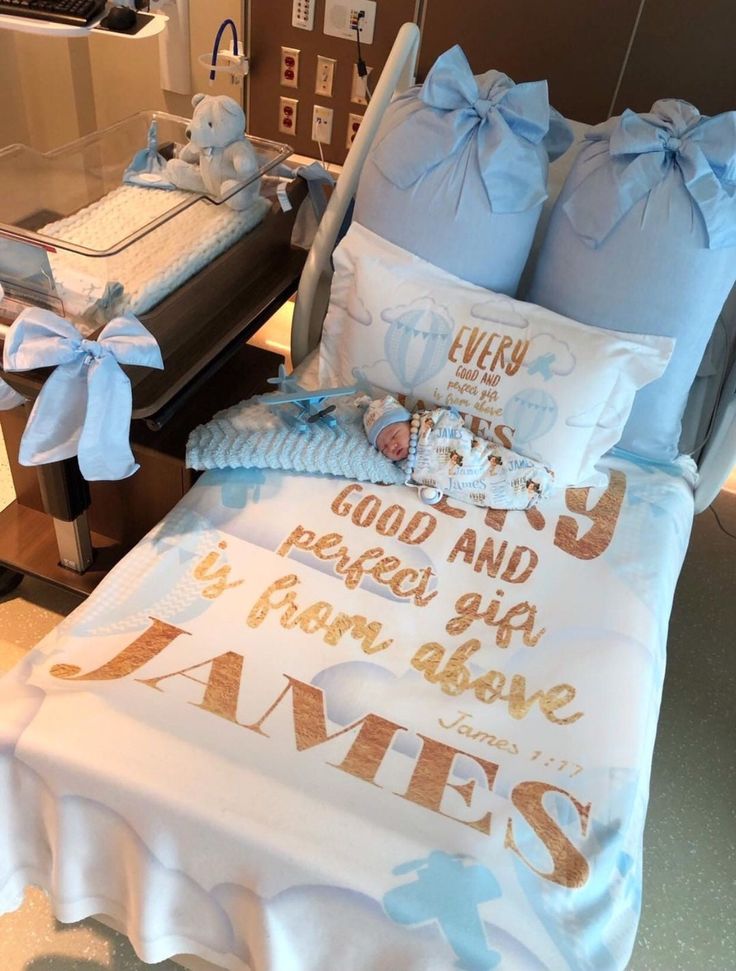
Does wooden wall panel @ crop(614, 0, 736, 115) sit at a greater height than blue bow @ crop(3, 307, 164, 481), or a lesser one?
greater

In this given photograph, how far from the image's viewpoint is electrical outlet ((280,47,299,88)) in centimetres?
190

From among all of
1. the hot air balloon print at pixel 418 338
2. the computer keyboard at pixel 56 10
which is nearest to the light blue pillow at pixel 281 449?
the hot air balloon print at pixel 418 338

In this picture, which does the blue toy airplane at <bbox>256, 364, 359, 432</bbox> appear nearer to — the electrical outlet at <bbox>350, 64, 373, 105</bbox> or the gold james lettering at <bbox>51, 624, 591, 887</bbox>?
the gold james lettering at <bbox>51, 624, 591, 887</bbox>

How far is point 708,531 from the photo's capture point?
194 cm

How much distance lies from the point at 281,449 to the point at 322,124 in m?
1.12

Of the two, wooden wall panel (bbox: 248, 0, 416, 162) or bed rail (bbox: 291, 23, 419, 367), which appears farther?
wooden wall panel (bbox: 248, 0, 416, 162)

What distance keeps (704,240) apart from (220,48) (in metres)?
1.34

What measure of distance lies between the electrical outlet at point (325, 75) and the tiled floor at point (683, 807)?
1171 mm

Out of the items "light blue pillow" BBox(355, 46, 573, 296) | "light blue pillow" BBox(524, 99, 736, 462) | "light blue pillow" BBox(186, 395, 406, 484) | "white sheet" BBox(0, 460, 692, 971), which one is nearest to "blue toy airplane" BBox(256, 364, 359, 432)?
"light blue pillow" BBox(186, 395, 406, 484)

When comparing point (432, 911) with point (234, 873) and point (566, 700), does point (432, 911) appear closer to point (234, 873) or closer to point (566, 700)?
point (234, 873)

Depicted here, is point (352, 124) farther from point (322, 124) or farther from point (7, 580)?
point (7, 580)

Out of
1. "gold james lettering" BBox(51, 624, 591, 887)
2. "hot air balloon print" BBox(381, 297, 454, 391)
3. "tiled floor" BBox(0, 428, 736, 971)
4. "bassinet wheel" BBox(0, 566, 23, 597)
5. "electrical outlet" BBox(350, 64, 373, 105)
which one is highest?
"electrical outlet" BBox(350, 64, 373, 105)

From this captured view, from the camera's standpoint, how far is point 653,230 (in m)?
1.23

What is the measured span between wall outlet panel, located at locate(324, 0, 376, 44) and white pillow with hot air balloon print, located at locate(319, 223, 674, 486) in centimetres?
75
